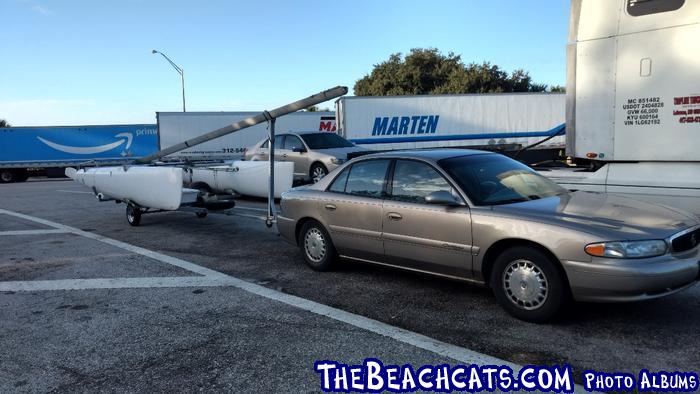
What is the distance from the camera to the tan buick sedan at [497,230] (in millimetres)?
3979

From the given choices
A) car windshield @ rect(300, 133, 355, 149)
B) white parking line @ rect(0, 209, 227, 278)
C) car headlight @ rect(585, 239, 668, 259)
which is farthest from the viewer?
car windshield @ rect(300, 133, 355, 149)

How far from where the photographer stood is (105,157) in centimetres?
2869

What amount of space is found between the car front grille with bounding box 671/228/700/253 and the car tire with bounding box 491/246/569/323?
0.84m

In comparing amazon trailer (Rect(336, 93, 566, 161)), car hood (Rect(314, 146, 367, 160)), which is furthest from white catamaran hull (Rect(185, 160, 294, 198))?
amazon trailer (Rect(336, 93, 566, 161))

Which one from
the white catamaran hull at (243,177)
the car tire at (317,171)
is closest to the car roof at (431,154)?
the white catamaran hull at (243,177)

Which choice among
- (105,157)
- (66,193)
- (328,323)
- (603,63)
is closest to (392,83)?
(105,157)

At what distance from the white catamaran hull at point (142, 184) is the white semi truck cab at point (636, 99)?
5901 mm

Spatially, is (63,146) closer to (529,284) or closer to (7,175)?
(7,175)

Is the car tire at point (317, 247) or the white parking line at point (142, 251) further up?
the car tire at point (317, 247)

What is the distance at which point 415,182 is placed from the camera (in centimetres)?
533

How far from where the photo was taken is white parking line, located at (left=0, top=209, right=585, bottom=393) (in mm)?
3812

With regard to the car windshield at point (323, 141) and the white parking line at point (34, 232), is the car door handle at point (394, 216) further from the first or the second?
the car windshield at point (323, 141)

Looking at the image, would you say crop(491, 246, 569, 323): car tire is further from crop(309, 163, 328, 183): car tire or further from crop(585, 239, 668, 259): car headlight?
crop(309, 163, 328, 183): car tire

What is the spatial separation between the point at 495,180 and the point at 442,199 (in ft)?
2.29
